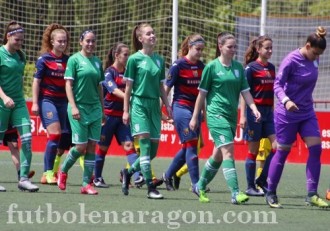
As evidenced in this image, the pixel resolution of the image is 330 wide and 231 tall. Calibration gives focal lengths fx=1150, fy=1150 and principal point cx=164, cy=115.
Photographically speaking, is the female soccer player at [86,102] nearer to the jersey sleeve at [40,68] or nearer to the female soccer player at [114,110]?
the jersey sleeve at [40,68]

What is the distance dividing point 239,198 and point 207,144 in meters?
9.30

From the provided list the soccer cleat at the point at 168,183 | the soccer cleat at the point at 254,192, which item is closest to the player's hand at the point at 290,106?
the soccer cleat at the point at 254,192

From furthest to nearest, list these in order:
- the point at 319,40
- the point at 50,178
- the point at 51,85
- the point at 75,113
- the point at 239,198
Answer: the point at 50,178 → the point at 51,85 → the point at 75,113 → the point at 239,198 → the point at 319,40

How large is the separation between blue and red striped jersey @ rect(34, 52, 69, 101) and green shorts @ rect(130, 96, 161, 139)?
1.87m

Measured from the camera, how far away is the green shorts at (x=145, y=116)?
13203 mm

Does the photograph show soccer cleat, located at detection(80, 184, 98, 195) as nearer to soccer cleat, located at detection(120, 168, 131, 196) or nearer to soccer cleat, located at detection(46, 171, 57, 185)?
soccer cleat, located at detection(120, 168, 131, 196)

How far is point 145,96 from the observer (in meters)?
13.3

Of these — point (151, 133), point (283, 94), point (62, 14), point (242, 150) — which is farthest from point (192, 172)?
point (62, 14)

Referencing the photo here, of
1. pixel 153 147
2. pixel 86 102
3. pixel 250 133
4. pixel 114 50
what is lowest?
pixel 153 147

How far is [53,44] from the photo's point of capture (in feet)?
48.2

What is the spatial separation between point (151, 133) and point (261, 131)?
1841mm

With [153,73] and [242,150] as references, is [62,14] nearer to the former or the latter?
[242,150]

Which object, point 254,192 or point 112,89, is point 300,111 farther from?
point 112,89

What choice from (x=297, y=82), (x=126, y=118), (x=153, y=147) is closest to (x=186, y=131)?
(x=153, y=147)
